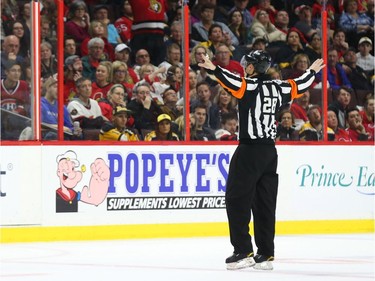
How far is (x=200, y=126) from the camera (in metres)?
11.1

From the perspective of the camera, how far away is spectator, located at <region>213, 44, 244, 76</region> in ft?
37.8

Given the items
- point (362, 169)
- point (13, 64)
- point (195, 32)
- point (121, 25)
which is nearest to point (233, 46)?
point (195, 32)

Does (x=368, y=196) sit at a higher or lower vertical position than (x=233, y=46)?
lower

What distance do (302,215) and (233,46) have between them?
208 centimetres

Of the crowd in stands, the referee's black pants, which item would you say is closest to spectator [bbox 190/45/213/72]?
the crowd in stands

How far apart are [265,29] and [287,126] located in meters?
1.36

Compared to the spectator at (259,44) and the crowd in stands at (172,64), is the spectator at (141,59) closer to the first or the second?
the crowd in stands at (172,64)

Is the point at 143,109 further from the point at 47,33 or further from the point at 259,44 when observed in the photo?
the point at 259,44

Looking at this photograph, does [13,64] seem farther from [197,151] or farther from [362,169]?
[362,169]

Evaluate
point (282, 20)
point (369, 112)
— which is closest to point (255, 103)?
point (369, 112)

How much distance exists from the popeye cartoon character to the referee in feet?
10.8

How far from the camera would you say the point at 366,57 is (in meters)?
12.7

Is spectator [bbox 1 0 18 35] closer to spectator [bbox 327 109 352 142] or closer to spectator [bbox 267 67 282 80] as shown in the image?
spectator [bbox 267 67 282 80]

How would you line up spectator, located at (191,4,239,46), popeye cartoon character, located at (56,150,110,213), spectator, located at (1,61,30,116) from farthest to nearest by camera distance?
spectator, located at (191,4,239,46) < popeye cartoon character, located at (56,150,110,213) < spectator, located at (1,61,30,116)
